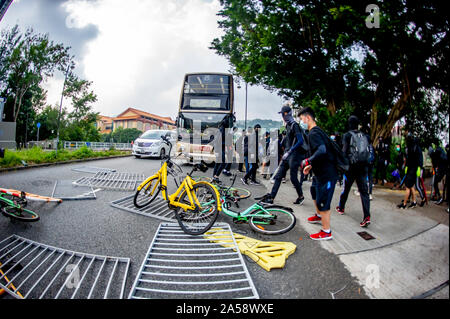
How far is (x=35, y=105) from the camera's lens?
31.6 meters

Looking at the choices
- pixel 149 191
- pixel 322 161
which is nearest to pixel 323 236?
pixel 322 161

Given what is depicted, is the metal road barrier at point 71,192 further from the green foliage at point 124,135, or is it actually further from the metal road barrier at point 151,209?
the green foliage at point 124,135

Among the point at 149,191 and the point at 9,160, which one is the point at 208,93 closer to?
the point at 149,191

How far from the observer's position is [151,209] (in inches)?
159

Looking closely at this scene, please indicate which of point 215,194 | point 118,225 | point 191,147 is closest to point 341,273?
point 215,194

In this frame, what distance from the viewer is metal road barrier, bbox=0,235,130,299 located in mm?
1723

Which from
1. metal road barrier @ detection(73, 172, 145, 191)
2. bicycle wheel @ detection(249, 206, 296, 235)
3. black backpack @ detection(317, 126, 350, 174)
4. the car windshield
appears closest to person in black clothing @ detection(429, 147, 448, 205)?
black backpack @ detection(317, 126, 350, 174)

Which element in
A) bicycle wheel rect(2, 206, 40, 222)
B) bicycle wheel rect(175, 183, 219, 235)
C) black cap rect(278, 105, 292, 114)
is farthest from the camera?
black cap rect(278, 105, 292, 114)

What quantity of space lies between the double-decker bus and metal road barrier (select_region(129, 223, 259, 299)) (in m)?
6.85

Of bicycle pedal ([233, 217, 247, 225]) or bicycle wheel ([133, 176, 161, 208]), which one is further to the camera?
bicycle wheel ([133, 176, 161, 208])

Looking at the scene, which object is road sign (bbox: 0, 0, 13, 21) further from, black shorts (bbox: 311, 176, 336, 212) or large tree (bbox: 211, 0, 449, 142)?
large tree (bbox: 211, 0, 449, 142)

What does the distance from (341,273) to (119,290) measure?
213 centimetres

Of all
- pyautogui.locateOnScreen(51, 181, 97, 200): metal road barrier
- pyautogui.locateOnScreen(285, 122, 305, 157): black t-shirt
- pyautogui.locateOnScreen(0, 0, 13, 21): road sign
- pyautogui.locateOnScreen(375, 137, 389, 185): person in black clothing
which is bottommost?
pyautogui.locateOnScreen(51, 181, 97, 200): metal road barrier
